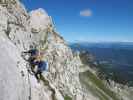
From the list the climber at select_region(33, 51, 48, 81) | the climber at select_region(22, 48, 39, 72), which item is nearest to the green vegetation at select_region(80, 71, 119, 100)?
the climber at select_region(33, 51, 48, 81)

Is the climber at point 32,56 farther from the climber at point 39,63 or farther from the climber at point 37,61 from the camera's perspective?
the climber at point 39,63

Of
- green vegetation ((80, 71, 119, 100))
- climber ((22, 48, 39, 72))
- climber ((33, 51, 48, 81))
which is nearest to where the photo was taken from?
climber ((33, 51, 48, 81))

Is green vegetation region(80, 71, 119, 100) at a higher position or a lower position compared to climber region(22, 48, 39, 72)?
lower

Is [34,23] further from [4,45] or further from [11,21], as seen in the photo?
[4,45]

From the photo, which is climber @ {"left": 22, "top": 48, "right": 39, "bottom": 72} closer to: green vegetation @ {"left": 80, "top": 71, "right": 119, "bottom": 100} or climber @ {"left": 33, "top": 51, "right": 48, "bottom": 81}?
climber @ {"left": 33, "top": 51, "right": 48, "bottom": 81}

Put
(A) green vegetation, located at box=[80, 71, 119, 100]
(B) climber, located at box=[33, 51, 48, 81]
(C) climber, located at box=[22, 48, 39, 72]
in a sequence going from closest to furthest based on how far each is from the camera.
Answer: (B) climber, located at box=[33, 51, 48, 81] < (C) climber, located at box=[22, 48, 39, 72] < (A) green vegetation, located at box=[80, 71, 119, 100]

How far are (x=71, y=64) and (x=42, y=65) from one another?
86631 mm

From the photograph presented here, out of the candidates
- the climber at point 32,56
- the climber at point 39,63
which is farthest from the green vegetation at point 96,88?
the climber at point 32,56

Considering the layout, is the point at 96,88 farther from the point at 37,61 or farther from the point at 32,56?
the point at 37,61

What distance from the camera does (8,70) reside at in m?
25.2

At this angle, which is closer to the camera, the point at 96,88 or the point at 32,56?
the point at 32,56

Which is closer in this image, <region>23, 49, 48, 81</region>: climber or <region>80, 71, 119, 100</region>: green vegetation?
<region>23, 49, 48, 81</region>: climber

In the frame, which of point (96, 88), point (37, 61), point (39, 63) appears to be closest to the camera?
point (37, 61)

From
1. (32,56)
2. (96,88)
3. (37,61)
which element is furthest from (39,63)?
(96,88)
